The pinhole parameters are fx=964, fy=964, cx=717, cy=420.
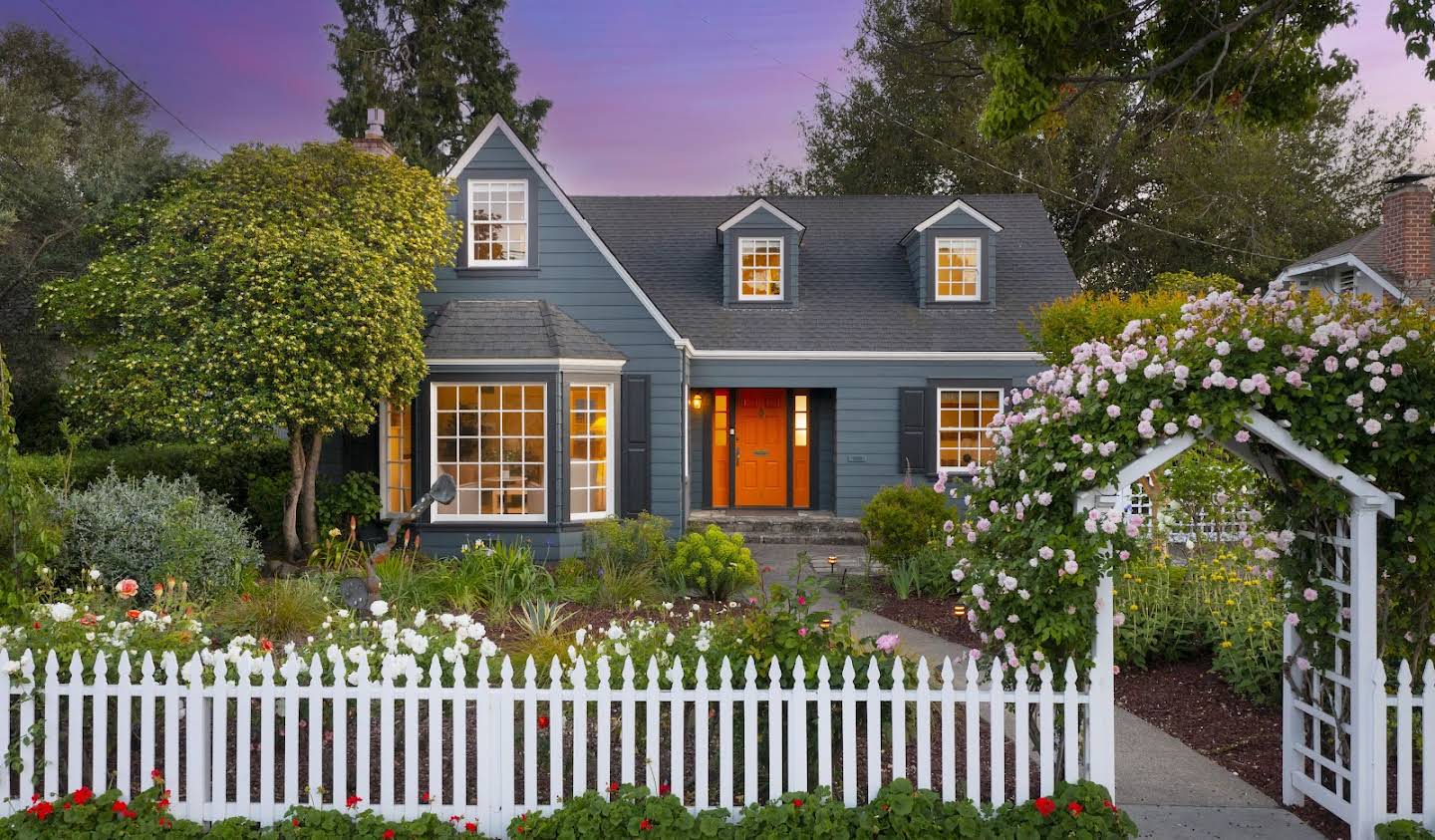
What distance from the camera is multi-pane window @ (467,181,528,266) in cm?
1234

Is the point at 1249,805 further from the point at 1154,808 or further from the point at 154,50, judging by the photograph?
the point at 154,50

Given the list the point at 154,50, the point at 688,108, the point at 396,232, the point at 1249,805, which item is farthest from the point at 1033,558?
the point at 154,50

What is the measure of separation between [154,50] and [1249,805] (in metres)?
22.4

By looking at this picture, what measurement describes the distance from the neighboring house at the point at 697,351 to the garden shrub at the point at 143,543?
9.68 ft

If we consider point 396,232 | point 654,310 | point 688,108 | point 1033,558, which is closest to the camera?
point 1033,558

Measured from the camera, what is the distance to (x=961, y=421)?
48.3 ft

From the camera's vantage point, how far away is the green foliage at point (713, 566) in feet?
31.1

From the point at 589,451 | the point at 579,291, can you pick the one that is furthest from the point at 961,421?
the point at 579,291

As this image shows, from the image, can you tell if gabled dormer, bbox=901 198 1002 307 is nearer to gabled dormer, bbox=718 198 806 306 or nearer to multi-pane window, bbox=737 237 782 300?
gabled dormer, bbox=718 198 806 306

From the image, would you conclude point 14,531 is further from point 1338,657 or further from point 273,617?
point 1338,657

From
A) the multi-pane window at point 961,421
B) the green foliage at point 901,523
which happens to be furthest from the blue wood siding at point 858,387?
the green foliage at point 901,523

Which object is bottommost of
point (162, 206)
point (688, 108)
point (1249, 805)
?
point (1249, 805)

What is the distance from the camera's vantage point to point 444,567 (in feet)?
29.9

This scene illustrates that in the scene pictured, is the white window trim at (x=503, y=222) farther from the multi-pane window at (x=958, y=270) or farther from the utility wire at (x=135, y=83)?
the utility wire at (x=135, y=83)
